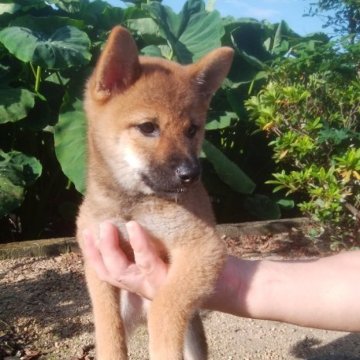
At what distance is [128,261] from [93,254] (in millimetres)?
144

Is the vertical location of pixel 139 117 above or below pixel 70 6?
above

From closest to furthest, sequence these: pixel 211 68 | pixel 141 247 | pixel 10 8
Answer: pixel 141 247, pixel 211 68, pixel 10 8

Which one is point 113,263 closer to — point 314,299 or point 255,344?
point 314,299

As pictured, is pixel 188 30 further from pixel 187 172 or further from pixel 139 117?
pixel 187 172

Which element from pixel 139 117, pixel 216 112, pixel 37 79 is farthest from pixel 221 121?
pixel 139 117

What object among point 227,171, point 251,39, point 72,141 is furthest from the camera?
point 251,39

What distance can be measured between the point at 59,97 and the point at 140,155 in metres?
3.40

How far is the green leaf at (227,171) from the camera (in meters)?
5.51

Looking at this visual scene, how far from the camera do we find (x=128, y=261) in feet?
8.00

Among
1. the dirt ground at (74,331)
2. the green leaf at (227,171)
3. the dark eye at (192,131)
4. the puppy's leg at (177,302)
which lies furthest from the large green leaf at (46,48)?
the puppy's leg at (177,302)

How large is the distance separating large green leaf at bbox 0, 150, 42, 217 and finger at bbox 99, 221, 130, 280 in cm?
257

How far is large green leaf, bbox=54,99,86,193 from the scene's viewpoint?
16.4 ft

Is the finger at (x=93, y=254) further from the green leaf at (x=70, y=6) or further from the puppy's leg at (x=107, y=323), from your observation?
the green leaf at (x=70, y=6)

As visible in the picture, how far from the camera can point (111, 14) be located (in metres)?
6.09
